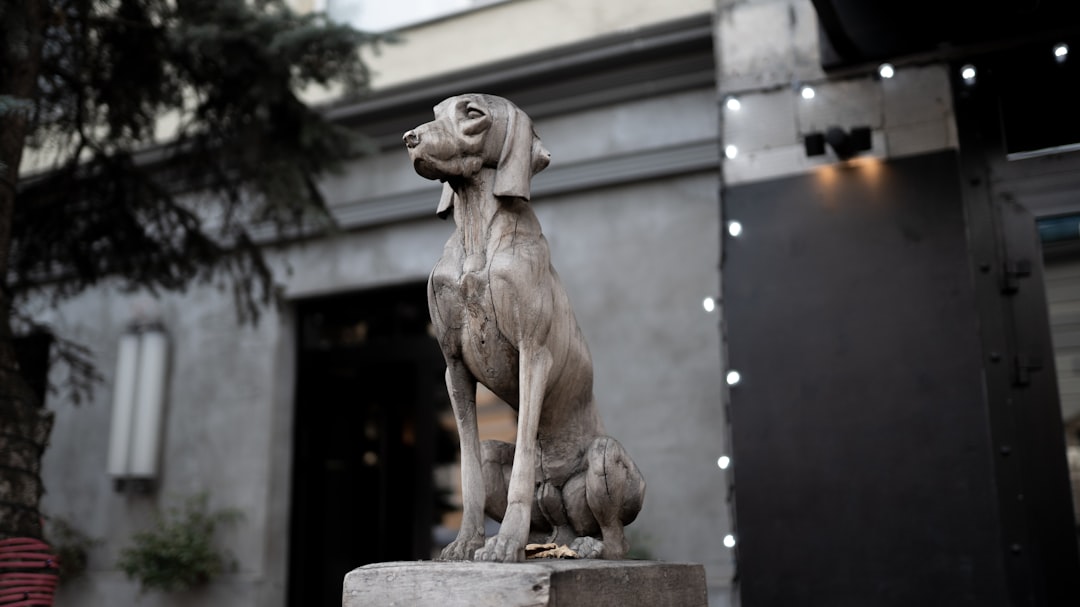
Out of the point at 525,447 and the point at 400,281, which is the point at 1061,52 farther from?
the point at 400,281

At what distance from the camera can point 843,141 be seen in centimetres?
641

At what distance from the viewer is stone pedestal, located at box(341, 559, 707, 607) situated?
9.74 feet

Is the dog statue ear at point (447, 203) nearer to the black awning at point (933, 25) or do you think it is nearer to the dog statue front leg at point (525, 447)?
the dog statue front leg at point (525, 447)

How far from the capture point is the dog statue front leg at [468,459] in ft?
11.5

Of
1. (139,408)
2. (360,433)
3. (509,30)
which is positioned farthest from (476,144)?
(139,408)

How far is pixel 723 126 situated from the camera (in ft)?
23.1

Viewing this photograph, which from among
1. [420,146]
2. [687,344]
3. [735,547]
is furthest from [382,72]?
[420,146]

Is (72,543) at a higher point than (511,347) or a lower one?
lower

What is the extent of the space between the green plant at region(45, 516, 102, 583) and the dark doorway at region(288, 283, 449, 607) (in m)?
2.23

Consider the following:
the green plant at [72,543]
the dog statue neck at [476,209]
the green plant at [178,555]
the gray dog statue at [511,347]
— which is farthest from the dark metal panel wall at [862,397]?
the green plant at [72,543]

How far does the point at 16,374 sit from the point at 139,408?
4.43m

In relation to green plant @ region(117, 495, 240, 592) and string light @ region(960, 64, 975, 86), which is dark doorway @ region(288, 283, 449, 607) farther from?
string light @ region(960, 64, 975, 86)

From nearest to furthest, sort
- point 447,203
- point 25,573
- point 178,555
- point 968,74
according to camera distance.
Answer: point 447,203 < point 25,573 < point 968,74 < point 178,555

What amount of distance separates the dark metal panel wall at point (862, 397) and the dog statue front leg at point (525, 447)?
3.26 metres
